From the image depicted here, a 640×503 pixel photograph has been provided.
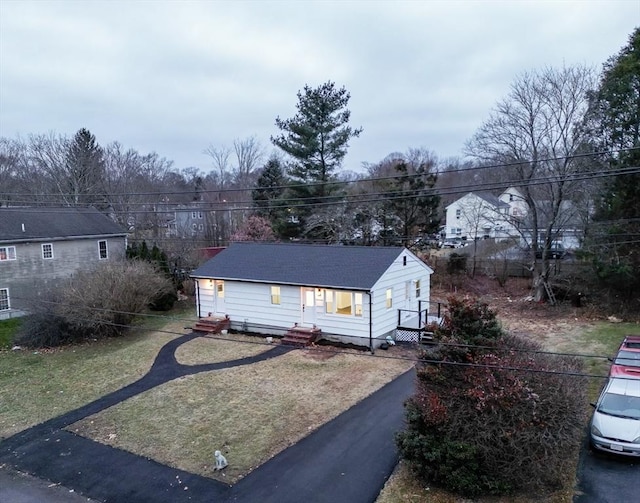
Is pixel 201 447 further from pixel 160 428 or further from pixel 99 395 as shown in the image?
pixel 99 395

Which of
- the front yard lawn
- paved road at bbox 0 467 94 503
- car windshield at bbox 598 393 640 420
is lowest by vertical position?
paved road at bbox 0 467 94 503

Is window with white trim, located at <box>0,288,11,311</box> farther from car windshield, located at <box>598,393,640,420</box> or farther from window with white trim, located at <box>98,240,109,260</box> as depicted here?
car windshield, located at <box>598,393,640,420</box>

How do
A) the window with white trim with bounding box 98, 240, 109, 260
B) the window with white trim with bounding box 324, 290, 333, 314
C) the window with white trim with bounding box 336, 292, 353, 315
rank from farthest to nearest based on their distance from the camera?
the window with white trim with bounding box 98, 240, 109, 260 → the window with white trim with bounding box 336, 292, 353, 315 → the window with white trim with bounding box 324, 290, 333, 314

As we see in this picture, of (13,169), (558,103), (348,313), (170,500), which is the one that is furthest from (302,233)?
(13,169)

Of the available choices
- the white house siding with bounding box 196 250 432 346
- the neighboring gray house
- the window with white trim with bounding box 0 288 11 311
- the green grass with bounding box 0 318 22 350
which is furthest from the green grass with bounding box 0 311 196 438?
the window with white trim with bounding box 0 288 11 311

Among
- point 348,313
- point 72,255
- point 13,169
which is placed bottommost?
point 348,313

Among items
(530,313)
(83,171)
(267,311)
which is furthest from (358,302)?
(83,171)

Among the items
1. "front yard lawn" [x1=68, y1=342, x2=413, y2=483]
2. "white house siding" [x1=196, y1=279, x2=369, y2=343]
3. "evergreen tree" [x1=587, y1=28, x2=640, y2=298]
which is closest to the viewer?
"front yard lawn" [x1=68, y1=342, x2=413, y2=483]

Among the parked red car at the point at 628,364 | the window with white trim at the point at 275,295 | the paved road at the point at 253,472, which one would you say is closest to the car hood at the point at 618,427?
the parked red car at the point at 628,364
